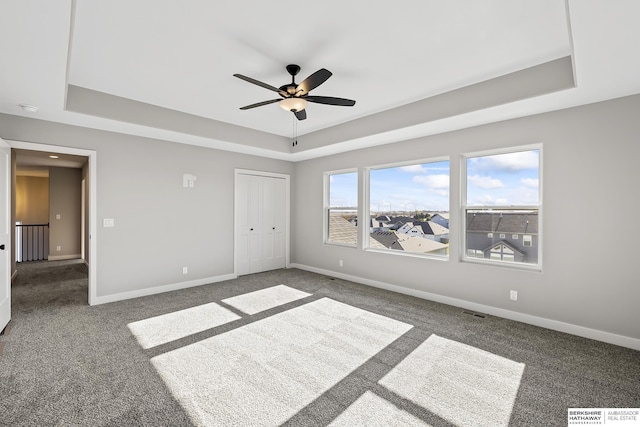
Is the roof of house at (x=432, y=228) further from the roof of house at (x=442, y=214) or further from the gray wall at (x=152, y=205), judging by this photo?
the gray wall at (x=152, y=205)

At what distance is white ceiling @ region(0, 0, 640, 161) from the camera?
6.59ft

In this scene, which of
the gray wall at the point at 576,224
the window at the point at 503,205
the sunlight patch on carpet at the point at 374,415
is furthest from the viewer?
the window at the point at 503,205

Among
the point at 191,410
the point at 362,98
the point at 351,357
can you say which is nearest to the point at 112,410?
the point at 191,410

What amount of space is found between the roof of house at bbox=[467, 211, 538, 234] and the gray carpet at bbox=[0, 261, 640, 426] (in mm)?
1133

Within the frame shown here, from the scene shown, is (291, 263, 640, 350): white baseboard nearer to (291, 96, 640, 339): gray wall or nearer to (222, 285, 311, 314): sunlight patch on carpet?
(291, 96, 640, 339): gray wall

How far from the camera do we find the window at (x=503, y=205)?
3533mm

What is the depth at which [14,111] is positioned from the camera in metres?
3.43

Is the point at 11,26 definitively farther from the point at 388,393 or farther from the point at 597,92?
the point at 597,92

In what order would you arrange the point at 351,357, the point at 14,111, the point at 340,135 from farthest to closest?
the point at 340,135, the point at 14,111, the point at 351,357

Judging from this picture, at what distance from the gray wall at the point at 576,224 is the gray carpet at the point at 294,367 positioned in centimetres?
33

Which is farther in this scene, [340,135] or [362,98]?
[340,135]

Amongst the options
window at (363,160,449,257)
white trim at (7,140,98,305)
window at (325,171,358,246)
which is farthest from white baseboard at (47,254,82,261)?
window at (363,160,449,257)

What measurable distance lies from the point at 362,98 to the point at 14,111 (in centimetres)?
418

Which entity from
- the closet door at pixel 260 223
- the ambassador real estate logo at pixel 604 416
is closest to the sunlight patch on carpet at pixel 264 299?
the closet door at pixel 260 223
